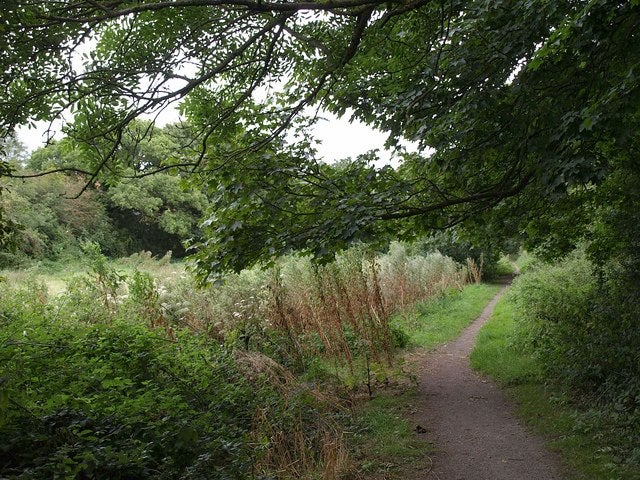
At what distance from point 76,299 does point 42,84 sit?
5723 millimetres

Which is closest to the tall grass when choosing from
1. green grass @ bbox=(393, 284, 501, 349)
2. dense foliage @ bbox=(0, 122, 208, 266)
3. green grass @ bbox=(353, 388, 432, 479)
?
green grass @ bbox=(353, 388, 432, 479)

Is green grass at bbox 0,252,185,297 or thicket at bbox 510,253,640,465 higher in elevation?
green grass at bbox 0,252,185,297

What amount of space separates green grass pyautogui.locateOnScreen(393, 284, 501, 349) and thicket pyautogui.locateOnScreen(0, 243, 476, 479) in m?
3.16

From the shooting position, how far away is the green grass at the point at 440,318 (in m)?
13.6

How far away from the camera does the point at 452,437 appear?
6.75 meters

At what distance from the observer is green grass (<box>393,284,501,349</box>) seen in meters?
13.6

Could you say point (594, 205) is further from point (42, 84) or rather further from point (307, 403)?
point (42, 84)

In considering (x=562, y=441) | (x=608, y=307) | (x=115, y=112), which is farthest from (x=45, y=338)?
(x=608, y=307)

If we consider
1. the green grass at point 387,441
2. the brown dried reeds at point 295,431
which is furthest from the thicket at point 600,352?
the brown dried reeds at point 295,431

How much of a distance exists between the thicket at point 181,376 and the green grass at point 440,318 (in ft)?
10.4

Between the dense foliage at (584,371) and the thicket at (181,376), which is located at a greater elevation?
the thicket at (181,376)

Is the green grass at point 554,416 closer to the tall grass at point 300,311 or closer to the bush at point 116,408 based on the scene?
the tall grass at point 300,311

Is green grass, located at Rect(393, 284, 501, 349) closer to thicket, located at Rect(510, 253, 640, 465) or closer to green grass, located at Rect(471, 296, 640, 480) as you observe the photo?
green grass, located at Rect(471, 296, 640, 480)

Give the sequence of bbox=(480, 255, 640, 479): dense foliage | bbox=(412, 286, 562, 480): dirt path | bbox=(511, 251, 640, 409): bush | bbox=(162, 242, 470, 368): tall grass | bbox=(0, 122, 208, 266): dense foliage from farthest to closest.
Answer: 1. bbox=(0, 122, 208, 266): dense foliage
2. bbox=(162, 242, 470, 368): tall grass
3. bbox=(511, 251, 640, 409): bush
4. bbox=(480, 255, 640, 479): dense foliage
5. bbox=(412, 286, 562, 480): dirt path
